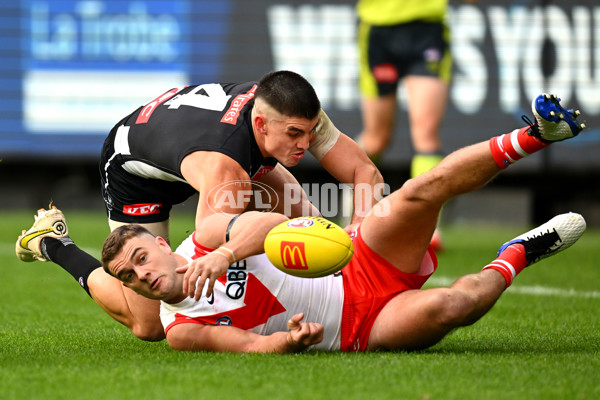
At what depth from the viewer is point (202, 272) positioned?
3586 millimetres

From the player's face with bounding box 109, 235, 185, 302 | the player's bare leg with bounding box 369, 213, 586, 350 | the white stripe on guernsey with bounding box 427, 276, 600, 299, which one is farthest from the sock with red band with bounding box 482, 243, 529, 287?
the white stripe on guernsey with bounding box 427, 276, 600, 299

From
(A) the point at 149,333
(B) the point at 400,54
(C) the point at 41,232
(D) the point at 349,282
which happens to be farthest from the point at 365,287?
(B) the point at 400,54

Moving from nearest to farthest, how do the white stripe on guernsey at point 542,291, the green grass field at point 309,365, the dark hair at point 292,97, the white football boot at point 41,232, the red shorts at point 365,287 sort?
the green grass field at point 309,365, the red shorts at point 365,287, the dark hair at point 292,97, the white football boot at point 41,232, the white stripe on guernsey at point 542,291

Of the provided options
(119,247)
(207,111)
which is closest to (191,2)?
(207,111)

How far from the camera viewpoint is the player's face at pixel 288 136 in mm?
4398

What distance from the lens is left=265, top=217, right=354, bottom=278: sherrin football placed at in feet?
12.0

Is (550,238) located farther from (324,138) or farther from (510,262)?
(324,138)

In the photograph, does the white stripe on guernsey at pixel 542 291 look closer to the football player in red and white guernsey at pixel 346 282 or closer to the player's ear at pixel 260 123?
the football player in red and white guernsey at pixel 346 282

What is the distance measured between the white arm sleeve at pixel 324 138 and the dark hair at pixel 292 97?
0.60 meters

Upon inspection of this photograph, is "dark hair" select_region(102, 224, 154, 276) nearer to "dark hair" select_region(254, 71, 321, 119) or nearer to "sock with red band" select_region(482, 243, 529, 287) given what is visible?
"dark hair" select_region(254, 71, 321, 119)

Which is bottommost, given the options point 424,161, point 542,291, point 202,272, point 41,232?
point 542,291

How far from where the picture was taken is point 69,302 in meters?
6.06

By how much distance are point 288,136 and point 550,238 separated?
1373 mm

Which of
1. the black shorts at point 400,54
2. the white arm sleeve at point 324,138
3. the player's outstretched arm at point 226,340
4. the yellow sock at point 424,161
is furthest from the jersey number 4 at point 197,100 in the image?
the black shorts at point 400,54
